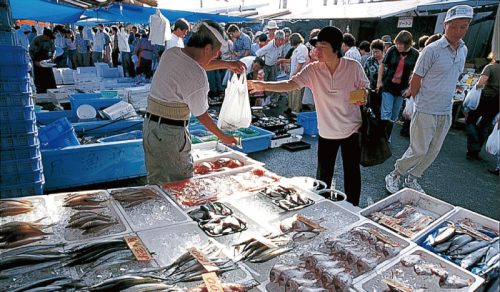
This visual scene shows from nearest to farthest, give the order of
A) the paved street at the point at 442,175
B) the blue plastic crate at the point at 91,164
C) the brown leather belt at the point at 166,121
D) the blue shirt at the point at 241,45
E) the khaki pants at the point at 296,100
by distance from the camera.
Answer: the brown leather belt at the point at 166,121
the blue plastic crate at the point at 91,164
the paved street at the point at 442,175
the khaki pants at the point at 296,100
the blue shirt at the point at 241,45

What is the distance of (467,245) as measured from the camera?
2463 mm

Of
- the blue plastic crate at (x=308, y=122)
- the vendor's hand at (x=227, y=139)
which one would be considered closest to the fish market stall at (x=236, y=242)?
the vendor's hand at (x=227, y=139)

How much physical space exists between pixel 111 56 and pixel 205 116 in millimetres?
15642

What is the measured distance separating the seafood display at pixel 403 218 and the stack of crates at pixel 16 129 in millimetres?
3410

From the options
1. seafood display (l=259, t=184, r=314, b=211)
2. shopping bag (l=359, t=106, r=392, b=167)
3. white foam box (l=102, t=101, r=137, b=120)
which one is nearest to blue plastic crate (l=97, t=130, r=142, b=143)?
white foam box (l=102, t=101, r=137, b=120)

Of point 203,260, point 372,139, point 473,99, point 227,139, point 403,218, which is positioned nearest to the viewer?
point 203,260

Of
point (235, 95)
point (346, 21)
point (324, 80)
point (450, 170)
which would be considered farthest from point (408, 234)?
point (346, 21)

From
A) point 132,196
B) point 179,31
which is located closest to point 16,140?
point 132,196

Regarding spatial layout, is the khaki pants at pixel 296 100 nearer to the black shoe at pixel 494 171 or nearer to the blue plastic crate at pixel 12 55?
the black shoe at pixel 494 171

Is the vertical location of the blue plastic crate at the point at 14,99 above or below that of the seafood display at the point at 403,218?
above

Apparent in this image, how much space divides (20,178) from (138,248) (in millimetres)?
2339

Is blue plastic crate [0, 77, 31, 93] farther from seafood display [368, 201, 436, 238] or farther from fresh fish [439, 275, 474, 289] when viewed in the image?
fresh fish [439, 275, 474, 289]

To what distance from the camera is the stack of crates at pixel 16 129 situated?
Answer: 3.42 metres

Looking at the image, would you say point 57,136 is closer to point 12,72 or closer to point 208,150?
point 12,72
